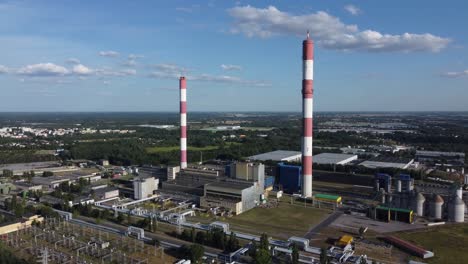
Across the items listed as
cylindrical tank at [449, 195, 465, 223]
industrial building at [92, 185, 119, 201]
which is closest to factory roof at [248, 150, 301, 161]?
industrial building at [92, 185, 119, 201]

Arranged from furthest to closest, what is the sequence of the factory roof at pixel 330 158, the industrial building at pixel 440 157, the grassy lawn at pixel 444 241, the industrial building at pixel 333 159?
the industrial building at pixel 440 157 < the factory roof at pixel 330 158 < the industrial building at pixel 333 159 < the grassy lawn at pixel 444 241

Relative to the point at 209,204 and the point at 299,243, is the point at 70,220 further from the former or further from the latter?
the point at 299,243

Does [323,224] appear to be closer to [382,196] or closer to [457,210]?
[382,196]

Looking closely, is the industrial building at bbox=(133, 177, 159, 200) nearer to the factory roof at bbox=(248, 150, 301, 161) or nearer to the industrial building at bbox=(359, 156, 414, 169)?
the factory roof at bbox=(248, 150, 301, 161)

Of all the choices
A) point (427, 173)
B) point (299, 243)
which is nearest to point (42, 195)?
point (299, 243)

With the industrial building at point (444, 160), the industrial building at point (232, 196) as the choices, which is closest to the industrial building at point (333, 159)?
A: the industrial building at point (444, 160)

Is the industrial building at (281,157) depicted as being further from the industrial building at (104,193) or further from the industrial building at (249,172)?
the industrial building at (104,193)

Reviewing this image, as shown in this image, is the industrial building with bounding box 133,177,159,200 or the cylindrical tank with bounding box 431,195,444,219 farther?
the industrial building with bounding box 133,177,159,200

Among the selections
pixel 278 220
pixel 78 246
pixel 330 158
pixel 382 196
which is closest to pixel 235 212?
pixel 278 220

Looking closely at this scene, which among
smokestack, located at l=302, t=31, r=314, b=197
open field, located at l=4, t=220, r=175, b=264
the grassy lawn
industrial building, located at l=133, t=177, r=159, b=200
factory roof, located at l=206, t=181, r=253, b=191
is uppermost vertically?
smokestack, located at l=302, t=31, r=314, b=197
